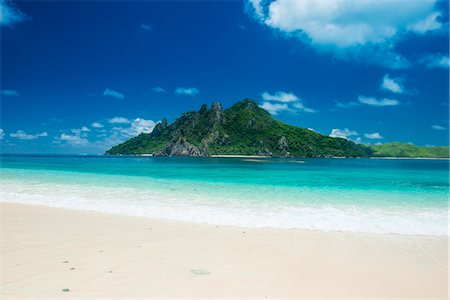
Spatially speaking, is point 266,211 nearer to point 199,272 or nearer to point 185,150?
point 199,272

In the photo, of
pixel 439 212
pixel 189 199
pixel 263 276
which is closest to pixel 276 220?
pixel 263 276

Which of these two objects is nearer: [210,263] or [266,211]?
[210,263]

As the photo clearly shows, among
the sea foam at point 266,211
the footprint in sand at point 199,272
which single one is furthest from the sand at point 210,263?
the sea foam at point 266,211

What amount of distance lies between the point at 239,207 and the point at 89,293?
8.54m

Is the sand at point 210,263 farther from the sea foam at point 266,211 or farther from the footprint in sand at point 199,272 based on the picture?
the sea foam at point 266,211

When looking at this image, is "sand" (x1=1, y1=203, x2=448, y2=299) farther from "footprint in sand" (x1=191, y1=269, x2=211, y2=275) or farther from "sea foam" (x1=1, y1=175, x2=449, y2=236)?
"sea foam" (x1=1, y1=175, x2=449, y2=236)

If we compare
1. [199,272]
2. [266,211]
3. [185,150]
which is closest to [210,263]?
[199,272]

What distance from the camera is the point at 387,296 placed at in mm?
4898

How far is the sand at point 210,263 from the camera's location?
4.89 meters

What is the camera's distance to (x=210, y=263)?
605 cm

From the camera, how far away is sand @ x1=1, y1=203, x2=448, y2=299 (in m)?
4.89

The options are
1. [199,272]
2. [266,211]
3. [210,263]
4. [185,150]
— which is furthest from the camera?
[185,150]

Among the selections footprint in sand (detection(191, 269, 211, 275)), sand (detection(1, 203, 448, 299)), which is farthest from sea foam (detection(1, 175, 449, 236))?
footprint in sand (detection(191, 269, 211, 275))

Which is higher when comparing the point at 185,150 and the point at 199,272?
the point at 185,150
